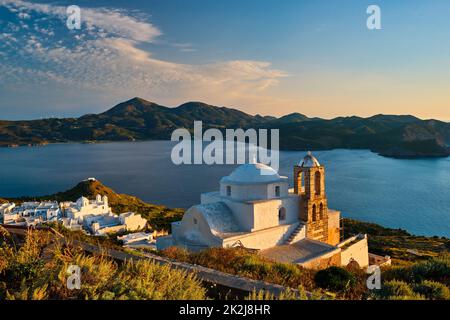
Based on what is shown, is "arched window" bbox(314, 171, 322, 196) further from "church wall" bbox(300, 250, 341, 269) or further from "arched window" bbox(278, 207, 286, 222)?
"church wall" bbox(300, 250, 341, 269)

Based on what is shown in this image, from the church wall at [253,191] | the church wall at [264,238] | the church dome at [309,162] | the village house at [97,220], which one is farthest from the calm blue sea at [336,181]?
the church wall at [253,191]

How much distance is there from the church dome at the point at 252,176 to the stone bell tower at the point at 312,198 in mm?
1484

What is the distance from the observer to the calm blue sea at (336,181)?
4781 centimetres

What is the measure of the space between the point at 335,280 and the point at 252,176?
8.52 metres

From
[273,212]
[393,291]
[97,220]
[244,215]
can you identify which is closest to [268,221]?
[273,212]

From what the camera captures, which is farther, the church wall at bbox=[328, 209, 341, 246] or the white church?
the church wall at bbox=[328, 209, 341, 246]

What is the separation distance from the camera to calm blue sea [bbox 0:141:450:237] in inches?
1882

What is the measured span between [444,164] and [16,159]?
130537 mm

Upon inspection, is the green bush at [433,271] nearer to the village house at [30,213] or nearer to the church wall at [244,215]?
the church wall at [244,215]

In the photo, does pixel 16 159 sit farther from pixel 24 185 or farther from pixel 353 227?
pixel 353 227

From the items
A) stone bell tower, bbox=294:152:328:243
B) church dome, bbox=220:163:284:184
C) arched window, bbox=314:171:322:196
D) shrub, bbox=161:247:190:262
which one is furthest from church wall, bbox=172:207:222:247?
arched window, bbox=314:171:322:196

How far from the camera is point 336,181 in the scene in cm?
6762

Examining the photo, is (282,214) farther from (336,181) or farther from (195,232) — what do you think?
(336,181)
